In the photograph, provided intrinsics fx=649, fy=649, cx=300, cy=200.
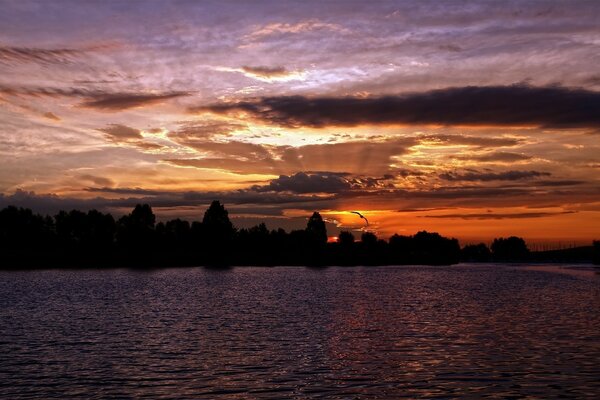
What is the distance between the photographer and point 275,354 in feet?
152

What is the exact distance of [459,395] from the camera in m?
33.8

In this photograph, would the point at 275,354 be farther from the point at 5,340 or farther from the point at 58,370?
the point at 5,340

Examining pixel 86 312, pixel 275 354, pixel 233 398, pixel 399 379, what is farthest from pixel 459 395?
pixel 86 312

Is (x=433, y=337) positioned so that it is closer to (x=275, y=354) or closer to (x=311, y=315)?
(x=275, y=354)

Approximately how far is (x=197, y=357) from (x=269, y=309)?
39.2 meters

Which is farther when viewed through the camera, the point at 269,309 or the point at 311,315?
the point at 269,309

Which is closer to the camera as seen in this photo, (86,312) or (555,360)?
(555,360)

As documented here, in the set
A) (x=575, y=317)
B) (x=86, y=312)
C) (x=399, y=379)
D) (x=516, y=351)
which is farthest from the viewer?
(x=86, y=312)

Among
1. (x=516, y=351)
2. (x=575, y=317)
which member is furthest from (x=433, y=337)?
(x=575, y=317)

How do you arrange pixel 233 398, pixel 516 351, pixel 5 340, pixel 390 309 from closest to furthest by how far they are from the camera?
pixel 233 398 < pixel 516 351 < pixel 5 340 < pixel 390 309

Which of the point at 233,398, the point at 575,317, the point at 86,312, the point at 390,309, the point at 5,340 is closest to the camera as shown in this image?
the point at 233,398

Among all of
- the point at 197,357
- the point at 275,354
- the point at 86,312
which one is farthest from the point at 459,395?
the point at 86,312

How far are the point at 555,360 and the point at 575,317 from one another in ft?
110

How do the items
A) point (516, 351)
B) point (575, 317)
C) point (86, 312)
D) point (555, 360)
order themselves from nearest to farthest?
point (555, 360) → point (516, 351) → point (575, 317) → point (86, 312)
